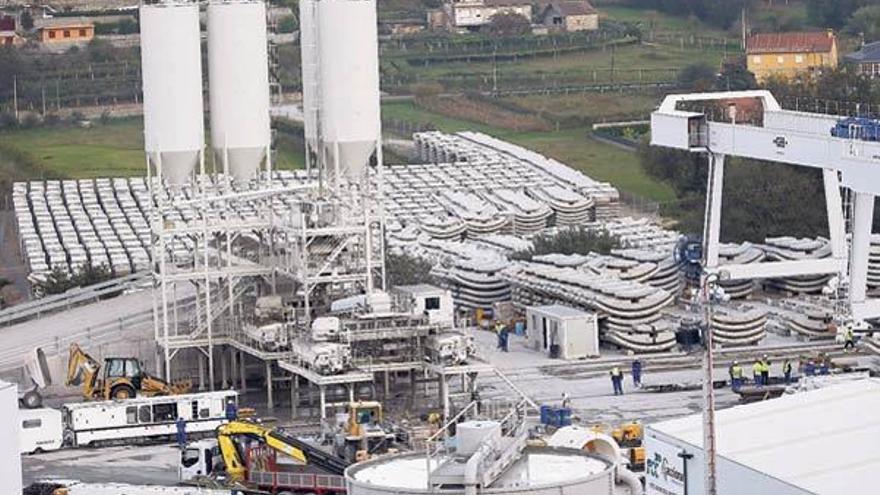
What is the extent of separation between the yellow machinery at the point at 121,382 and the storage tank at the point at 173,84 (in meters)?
3.34

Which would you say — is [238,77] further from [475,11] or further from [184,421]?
[475,11]

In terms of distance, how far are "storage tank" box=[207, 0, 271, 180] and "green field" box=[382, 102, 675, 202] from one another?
21911mm

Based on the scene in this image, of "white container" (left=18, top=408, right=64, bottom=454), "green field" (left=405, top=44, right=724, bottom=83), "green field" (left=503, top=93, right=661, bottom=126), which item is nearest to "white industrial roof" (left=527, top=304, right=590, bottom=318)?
"white container" (left=18, top=408, right=64, bottom=454)

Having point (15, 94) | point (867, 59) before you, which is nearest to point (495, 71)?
Answer: point (15, 94)

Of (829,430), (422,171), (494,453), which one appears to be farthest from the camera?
(422,171)

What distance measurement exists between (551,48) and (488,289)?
148ft

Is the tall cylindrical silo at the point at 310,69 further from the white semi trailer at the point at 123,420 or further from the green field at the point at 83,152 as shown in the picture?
the green field at the point at 83,152

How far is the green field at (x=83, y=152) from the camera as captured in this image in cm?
7275

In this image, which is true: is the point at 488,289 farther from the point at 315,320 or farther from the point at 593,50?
the point at 593,50

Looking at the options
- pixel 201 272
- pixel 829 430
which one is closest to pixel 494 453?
pixel 829 430

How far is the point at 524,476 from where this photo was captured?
74.4ft

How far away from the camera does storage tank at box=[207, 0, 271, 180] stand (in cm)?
4428

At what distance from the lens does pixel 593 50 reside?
9262 cm

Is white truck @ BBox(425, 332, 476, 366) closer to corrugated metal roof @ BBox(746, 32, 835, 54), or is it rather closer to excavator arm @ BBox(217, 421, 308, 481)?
excavator arm @ BBox(217, 421, 308, 481)
